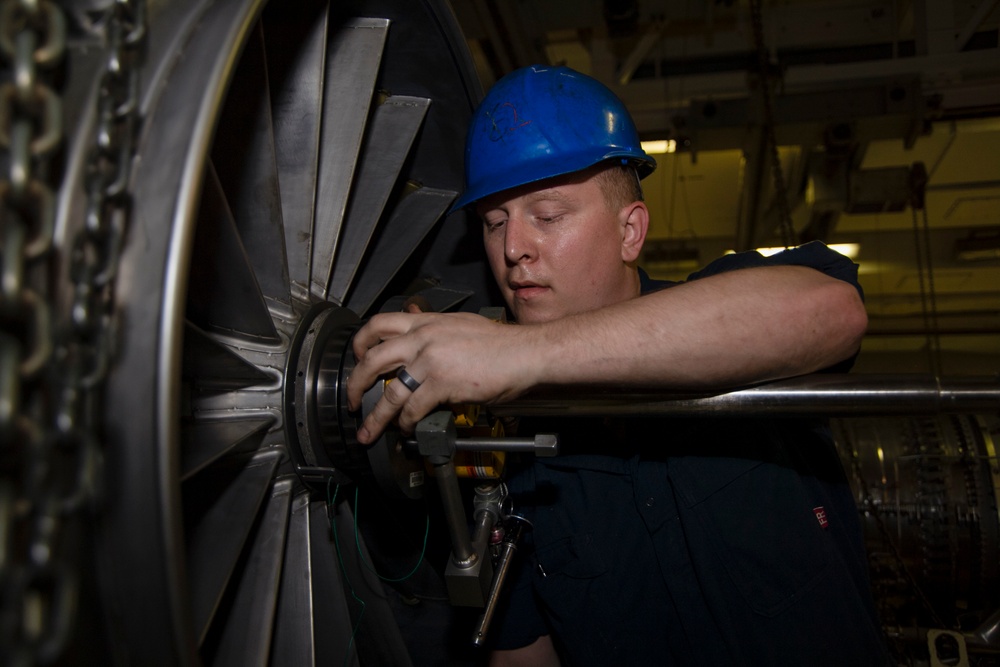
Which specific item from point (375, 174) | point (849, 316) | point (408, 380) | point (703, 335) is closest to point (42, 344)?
point (408, 380)

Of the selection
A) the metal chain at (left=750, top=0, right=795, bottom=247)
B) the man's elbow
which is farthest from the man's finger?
the metal chain at (left=750, top=0, right=795, bottom=247)

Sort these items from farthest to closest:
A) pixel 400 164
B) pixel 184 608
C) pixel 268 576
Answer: pixel 400 164
pixel 268 576
pixel 184 608

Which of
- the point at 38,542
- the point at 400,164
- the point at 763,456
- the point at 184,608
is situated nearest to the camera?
the point at 38,542

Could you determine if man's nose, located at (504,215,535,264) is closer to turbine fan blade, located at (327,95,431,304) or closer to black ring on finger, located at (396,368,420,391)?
turbine fan blade, located at (327,95,431,304)

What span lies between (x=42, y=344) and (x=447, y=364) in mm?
539

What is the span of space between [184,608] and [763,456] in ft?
3.56

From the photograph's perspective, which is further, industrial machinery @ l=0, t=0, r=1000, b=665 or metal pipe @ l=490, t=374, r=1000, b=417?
metal pipe @ l=490, t=374, r=1000, b=417

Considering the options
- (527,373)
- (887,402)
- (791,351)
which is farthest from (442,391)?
(887,402)

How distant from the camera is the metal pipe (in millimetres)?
923

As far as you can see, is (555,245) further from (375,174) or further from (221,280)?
(221,280)

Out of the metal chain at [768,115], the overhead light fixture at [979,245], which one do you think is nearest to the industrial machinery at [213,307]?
the metal chain at [768,115]

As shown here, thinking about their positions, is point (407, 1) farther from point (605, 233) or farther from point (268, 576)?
point (268, 576)

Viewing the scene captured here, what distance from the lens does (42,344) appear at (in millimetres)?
464

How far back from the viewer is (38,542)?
46cm
